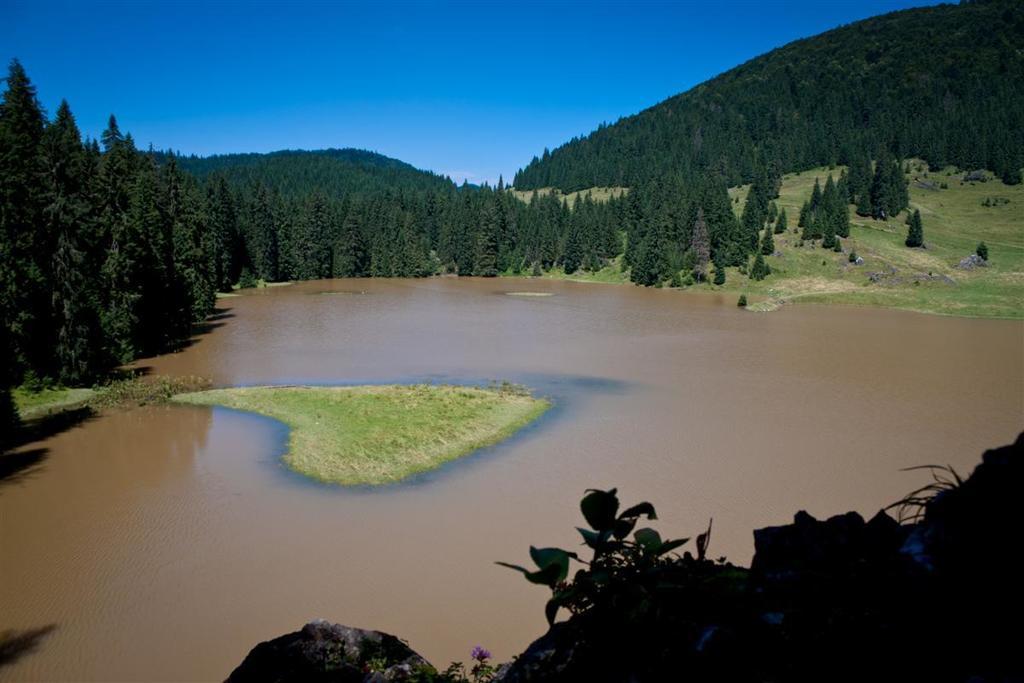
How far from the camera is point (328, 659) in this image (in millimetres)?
5145

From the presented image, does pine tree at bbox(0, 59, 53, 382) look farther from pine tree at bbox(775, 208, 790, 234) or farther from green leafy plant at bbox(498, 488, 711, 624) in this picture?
pine tree at bbox(775, 208, 790, 234)

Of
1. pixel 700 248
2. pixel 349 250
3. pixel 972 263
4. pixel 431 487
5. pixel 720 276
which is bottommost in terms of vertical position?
pixel 431 487

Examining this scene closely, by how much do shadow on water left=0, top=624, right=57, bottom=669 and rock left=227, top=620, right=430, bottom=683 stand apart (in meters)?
10.3

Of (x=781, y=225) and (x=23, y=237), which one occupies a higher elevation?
(x=781, y=225)

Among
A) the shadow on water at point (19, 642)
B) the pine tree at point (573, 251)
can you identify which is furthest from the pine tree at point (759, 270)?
the shadow on water at point (19, 642)

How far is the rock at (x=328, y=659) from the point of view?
4.56 metres

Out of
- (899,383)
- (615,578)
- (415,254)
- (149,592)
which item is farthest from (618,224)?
(615,578)

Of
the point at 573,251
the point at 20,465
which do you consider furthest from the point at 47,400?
the point at 573,251

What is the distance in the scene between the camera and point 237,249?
85938mm

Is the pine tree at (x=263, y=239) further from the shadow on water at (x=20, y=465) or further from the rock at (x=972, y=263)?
the rock at (x=972, y=263)

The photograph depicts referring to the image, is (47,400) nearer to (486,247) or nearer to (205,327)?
(205,327)

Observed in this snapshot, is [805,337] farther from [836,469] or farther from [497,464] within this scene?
[497,464]

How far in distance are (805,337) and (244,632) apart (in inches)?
1858

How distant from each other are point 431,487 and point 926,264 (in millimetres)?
86108
